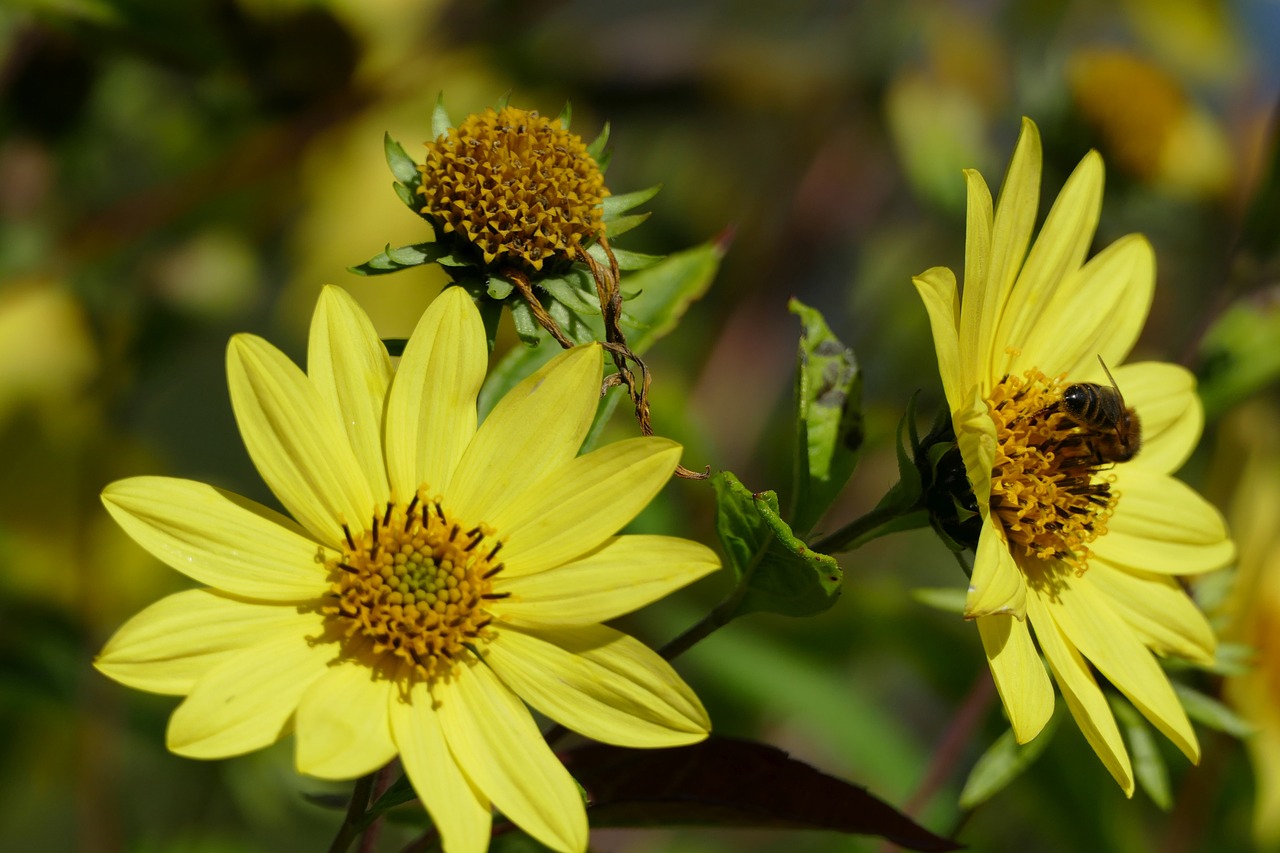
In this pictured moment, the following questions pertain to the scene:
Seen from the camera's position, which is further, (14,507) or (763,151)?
(763,151)

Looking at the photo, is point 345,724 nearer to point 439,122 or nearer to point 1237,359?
point 439,122

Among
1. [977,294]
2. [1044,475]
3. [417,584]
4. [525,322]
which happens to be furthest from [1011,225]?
[417,584]

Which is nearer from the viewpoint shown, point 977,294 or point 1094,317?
point 977,294

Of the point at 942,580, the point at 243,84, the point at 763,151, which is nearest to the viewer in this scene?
the point at 243,84

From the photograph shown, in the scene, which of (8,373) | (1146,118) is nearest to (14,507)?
(8,373)

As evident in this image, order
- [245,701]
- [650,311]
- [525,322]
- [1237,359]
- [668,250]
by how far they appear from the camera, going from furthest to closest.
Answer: [668,250], [1237,359], [650,311], [525,322], [245,701]

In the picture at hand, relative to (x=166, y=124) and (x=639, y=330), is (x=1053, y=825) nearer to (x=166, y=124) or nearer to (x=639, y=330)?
(x=639, y=330)

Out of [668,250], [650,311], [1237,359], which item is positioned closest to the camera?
[650,311]
